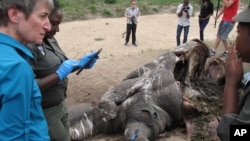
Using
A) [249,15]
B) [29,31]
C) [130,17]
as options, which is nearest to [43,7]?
[29,31]

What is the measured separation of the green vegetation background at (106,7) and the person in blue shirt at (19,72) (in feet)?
47.7

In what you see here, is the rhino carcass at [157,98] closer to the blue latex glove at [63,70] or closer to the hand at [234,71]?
the blue latex glove at [63,70]

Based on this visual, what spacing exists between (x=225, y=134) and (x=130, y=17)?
9.03m

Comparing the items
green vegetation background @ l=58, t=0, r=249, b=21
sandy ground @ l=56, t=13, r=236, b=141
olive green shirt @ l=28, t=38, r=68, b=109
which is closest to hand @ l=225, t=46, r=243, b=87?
olive green shirt @ l=28, t=38, r=68, b=109

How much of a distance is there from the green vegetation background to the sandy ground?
0.77m

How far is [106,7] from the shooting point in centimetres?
1823

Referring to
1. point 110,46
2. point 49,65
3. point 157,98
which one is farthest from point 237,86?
point 110,46

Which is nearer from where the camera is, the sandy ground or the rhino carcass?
the rhino carcass

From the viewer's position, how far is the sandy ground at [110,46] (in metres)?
6.24

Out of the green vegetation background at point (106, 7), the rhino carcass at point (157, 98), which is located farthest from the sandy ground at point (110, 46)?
the green vegetation background at point (106, 7)

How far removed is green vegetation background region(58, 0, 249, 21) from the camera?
16.8 metres

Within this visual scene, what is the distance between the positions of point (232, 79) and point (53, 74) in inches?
50.9

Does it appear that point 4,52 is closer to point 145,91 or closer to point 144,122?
point 144,122

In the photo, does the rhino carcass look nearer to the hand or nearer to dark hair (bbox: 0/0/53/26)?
the hand
